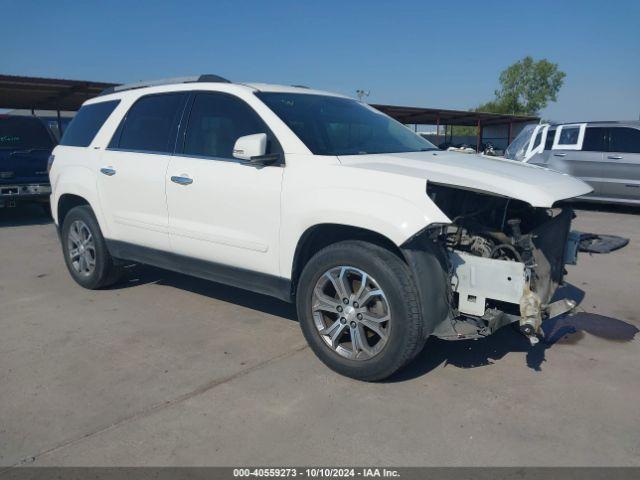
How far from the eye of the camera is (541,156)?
1145cm

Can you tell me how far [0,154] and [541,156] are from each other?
1053cm

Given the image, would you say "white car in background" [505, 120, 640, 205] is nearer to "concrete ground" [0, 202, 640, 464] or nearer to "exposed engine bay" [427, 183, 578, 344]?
"concrete ground" [0, 202, 640, 464]

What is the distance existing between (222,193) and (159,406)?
1.56 metres

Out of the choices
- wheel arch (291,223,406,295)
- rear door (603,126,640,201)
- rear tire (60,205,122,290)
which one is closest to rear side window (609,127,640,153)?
rear door (603,126,640,201)

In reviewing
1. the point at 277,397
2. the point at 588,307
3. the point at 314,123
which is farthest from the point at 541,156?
the point at 277,397

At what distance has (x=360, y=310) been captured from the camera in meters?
3.40

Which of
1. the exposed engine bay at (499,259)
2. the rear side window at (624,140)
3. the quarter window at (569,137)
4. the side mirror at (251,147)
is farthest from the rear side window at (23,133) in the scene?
the rear side window at (624,140)

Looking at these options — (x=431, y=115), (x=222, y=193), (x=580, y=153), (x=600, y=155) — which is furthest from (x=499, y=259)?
(x=431, y=115)

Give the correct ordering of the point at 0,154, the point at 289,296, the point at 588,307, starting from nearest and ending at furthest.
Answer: the point at 289,296 → the point at 588,307 → the point at 0,154

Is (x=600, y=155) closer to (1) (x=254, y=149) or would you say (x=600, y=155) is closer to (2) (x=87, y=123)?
(1) (x=254, y=149)

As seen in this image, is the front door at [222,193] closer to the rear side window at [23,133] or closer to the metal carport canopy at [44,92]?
the rear side window at [23,133]

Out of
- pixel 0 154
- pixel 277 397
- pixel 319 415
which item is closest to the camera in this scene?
pixel 319 415

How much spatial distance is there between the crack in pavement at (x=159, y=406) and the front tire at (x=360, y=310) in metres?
0.37

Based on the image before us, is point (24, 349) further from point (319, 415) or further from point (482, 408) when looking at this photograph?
point (482, 408)
